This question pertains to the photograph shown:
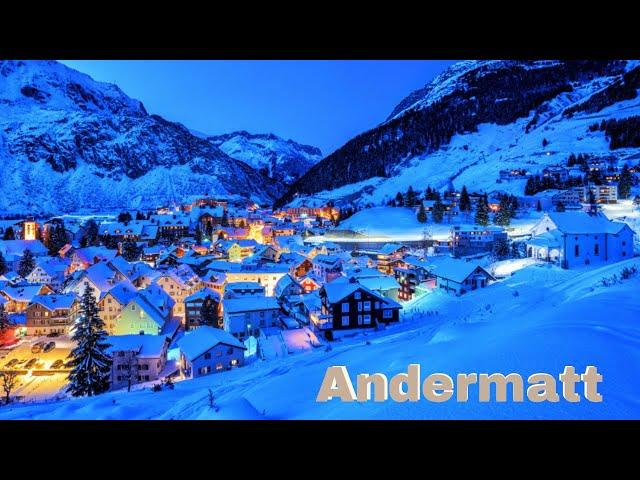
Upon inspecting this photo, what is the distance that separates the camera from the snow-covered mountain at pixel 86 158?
271ft

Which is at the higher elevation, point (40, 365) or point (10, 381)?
point (10, 381)

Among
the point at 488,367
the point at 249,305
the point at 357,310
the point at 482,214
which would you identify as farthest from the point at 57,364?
the point at 482,214

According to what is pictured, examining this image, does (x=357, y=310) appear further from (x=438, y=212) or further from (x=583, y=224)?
(x=438, y=212)

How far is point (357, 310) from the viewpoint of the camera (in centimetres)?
1427

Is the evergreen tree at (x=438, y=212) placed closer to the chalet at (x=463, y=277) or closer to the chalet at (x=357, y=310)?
the chalet at (x=463, y=277)

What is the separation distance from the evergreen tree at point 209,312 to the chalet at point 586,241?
14298mm

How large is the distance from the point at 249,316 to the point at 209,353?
3851 mm

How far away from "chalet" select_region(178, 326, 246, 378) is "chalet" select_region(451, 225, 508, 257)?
19.1 meters


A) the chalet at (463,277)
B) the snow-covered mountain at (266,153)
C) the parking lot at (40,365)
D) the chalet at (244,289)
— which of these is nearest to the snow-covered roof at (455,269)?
the chalet at (463,277)
